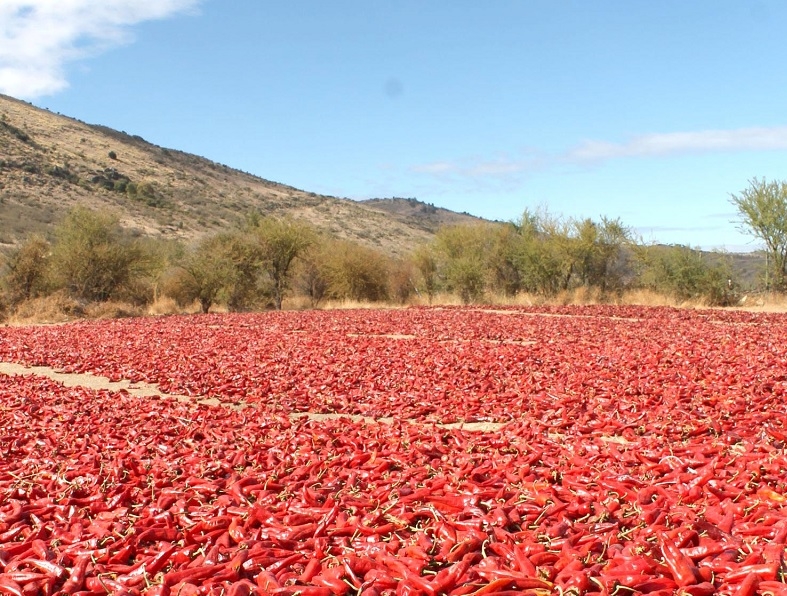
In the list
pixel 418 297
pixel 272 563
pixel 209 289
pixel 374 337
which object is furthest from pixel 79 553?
pixel 418 297

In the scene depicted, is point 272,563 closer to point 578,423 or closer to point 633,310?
point 578,423

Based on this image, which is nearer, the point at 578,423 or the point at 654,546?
the point at 654,546

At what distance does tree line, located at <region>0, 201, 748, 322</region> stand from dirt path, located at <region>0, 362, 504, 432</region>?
14684 millimetres

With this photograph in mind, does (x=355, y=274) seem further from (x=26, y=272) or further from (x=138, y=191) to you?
(x=138, y=191)

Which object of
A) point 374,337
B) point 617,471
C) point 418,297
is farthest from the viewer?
point 418,297

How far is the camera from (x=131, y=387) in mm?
10359

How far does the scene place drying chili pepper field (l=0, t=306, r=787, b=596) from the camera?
3.46 meters

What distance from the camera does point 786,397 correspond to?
716 centimetres

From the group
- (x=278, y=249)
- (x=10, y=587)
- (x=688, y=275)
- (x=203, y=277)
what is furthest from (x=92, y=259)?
(x=10, y=587)

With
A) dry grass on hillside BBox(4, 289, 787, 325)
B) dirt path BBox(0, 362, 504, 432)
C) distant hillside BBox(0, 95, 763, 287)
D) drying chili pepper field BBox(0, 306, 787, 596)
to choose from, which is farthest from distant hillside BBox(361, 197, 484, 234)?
drying chili pepper field BBox(0, 306, 787, 596)

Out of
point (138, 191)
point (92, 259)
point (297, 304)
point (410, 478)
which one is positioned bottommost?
point (410, 478)

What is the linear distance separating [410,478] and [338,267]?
27.2 metres

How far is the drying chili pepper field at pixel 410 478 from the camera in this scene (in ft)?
11.4

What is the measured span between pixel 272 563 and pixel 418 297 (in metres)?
29.8
